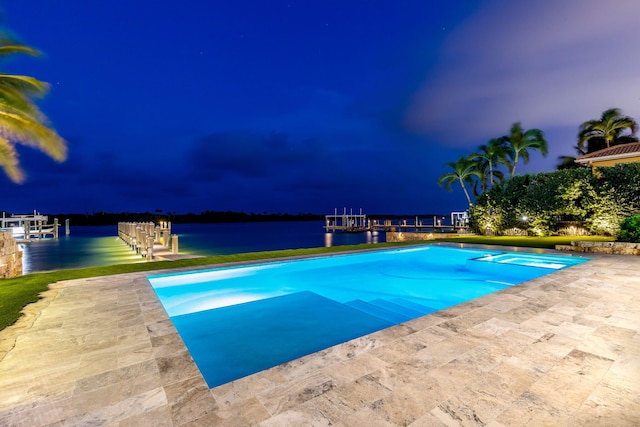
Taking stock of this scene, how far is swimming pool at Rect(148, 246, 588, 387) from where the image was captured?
10.5 feet

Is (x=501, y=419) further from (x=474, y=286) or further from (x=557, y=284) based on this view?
(x=474, y=286)

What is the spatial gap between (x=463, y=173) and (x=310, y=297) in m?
20.3

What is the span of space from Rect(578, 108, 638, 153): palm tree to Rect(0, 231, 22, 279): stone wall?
96.0ft

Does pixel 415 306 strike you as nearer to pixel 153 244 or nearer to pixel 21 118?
pixel 21 118

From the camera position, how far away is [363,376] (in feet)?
6.20

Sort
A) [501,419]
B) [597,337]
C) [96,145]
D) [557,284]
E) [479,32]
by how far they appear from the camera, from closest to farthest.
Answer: [501,419] → [597,337] → [557,284] → [479,32] → [96,145]

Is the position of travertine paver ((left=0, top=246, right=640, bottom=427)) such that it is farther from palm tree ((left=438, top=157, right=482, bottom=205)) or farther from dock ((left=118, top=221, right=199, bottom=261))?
palm tree ((left=438, top=157, right=482, bottom=205))

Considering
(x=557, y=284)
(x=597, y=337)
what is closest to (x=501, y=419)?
(x=597, y=337)

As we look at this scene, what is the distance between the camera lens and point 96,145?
163 ft

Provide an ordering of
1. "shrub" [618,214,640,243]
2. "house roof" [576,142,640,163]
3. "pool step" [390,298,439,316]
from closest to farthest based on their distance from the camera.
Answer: "pool step" [390,298,439,316]
"shrub" [618,214,640,243]
"house roof" [576,142,640,163]

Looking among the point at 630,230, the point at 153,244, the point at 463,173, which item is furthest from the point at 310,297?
the point at 463,173

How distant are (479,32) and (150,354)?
55.2ft

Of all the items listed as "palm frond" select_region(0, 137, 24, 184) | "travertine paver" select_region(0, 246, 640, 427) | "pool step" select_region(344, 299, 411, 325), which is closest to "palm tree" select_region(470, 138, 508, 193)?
"pool step" select_region(344, 299, 411, 325)

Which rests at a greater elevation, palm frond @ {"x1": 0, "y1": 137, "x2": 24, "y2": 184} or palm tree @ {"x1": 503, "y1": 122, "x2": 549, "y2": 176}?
palm tree @ {"x1": 503, "y1": 122, "x2": 549, "y2": 176}
